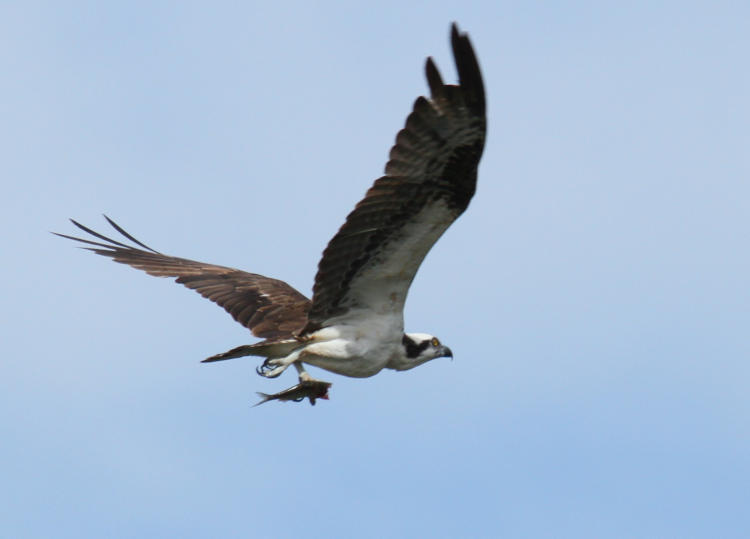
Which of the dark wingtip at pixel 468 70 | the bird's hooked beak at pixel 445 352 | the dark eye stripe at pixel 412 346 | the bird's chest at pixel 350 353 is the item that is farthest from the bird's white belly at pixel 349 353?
the dark wingtip at pixel 468 70

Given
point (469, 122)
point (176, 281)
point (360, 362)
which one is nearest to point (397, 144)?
point (469, 122)

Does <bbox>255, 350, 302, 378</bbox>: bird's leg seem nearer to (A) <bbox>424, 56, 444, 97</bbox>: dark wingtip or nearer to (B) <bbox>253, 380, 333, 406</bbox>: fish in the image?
(B) <bbox>253, 380, 333, 406</bbox>: fish

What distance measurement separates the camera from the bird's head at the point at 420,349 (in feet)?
40.1

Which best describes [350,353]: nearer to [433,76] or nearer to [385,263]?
[385,263]

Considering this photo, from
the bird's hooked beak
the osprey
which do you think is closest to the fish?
the osprey

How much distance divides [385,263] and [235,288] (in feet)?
9.92

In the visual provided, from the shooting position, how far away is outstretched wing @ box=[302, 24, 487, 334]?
33.2 feet

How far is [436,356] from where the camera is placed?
12492 mm

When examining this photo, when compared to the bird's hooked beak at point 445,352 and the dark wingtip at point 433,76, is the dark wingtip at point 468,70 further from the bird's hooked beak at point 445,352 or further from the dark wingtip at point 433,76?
the bird's hooked beak at point 445,352

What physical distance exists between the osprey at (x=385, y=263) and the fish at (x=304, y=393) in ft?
0.04

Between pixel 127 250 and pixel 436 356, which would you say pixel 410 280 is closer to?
pixel 436 356

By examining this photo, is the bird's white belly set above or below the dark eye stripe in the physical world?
below

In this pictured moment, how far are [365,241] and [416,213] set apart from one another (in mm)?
503

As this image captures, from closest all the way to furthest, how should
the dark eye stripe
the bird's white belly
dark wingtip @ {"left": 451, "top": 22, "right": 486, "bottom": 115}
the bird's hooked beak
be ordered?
dark wingtip @ {"left": 451, "top": 22, "right": 486, "bottom": 115}
the bird's white belly
the dark eye stripe
the bird's hooked beak
